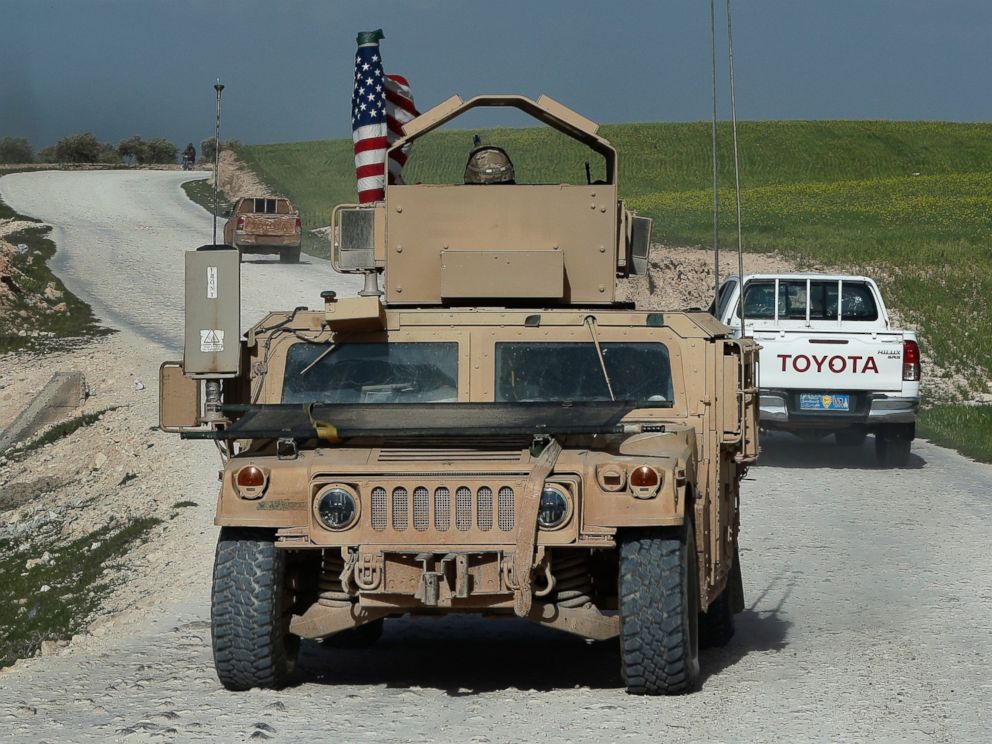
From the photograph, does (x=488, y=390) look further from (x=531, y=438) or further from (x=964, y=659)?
(x=964, y=659)

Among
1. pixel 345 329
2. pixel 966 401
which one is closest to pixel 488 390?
pixel 345 329

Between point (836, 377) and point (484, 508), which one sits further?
point (836, 377)

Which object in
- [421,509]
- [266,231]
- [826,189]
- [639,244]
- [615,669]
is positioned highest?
[826,189]

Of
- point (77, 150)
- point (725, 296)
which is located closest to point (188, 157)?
point (77, 150)

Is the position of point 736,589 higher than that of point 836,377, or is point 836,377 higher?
point 836,377

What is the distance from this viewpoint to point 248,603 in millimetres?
7336

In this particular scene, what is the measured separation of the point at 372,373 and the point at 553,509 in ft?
5.56

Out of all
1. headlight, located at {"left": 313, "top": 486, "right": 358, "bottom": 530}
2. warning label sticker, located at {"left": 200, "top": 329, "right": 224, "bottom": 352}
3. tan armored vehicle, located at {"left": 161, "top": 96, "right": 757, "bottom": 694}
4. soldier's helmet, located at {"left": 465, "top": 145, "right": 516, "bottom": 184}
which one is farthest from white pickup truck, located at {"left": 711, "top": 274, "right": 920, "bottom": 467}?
headlight, located at {"left": 313, "top": 486, "right": 358, "bottom": 530}

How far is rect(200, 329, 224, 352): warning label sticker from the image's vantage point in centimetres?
798

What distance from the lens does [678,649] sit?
7.23m

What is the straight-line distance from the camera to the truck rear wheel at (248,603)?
289 inches

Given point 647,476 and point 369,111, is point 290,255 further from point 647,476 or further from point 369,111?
point 647,476

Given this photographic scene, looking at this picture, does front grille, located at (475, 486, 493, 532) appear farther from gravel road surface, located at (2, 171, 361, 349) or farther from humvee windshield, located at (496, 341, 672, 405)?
gravel road surface, located at (2, 171, 361, 349)

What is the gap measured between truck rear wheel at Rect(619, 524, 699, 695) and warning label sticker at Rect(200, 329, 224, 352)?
7.13 ft
